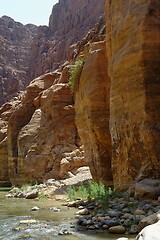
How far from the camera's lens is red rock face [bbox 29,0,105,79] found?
69.9 metres

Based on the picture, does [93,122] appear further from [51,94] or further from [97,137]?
[51,94]

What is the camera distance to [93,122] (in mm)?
17875

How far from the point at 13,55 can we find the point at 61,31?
1640 centimetres

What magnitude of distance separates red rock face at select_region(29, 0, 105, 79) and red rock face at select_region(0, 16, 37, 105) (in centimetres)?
388

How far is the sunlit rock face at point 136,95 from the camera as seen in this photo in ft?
38.6

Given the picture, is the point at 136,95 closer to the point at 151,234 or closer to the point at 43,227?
the point at 43,227

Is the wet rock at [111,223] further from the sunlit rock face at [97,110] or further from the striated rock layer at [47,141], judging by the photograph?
the striated rock layer at [47,141]

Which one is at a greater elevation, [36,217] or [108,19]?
[108,19]

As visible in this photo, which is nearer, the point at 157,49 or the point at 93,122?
the point at 157,49

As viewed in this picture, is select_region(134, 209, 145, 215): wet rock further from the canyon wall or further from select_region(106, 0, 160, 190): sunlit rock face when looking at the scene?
the canyon wall

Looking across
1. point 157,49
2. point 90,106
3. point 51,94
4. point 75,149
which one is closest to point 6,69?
point 51,94

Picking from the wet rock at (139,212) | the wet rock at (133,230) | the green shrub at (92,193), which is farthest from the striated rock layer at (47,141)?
the wet rock at (133,230)

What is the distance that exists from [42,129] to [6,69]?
52450mm

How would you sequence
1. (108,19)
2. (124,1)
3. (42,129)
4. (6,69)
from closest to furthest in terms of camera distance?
(124,1) → (108,19) → (42,129) → (6,69)
